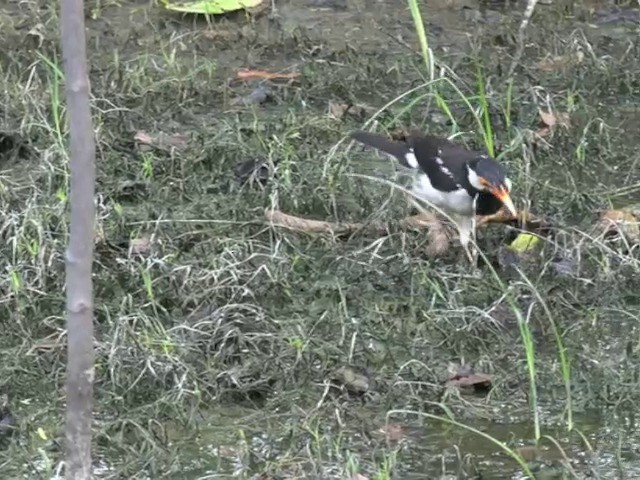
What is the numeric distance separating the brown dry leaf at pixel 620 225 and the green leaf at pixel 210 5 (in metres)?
3.02

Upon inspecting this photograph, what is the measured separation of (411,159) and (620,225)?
91 centimetres

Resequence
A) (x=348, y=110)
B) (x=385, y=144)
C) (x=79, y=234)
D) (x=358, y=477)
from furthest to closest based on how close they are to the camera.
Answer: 1. (x=348, y=110)
2. (x=385, y=144)
3. (x=358, y=477)
4. (x=79, y=234)

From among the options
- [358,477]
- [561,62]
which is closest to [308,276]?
[358,477]

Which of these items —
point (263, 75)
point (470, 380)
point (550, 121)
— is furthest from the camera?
point (263, 75)

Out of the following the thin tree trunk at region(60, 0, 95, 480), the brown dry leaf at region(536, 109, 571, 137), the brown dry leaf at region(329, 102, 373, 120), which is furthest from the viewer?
the brown dry leaf at region(329, 102, 373, 120)

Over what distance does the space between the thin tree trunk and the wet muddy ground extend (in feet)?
2.58

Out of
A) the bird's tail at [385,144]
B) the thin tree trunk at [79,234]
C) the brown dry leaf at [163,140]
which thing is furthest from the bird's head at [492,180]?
→ the thin tree trunk at [79,234]

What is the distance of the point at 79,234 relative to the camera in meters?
2.90

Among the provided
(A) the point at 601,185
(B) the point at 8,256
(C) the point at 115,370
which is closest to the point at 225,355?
(C) the point at 115,370

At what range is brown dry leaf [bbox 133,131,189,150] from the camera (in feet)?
20.1

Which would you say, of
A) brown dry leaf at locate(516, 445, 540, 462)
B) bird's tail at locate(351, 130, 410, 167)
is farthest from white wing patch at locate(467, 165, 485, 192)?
brown dry leaf at locate(516, 445, 540, 462)

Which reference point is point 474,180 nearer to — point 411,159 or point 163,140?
point 411,159

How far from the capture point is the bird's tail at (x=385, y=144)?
585 centimetres

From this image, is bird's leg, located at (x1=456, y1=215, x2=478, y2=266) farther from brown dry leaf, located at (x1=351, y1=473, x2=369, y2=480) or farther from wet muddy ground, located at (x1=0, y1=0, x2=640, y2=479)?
brown dry leaf, located at (x1=351, y1=473, x2=369, y2=480)
